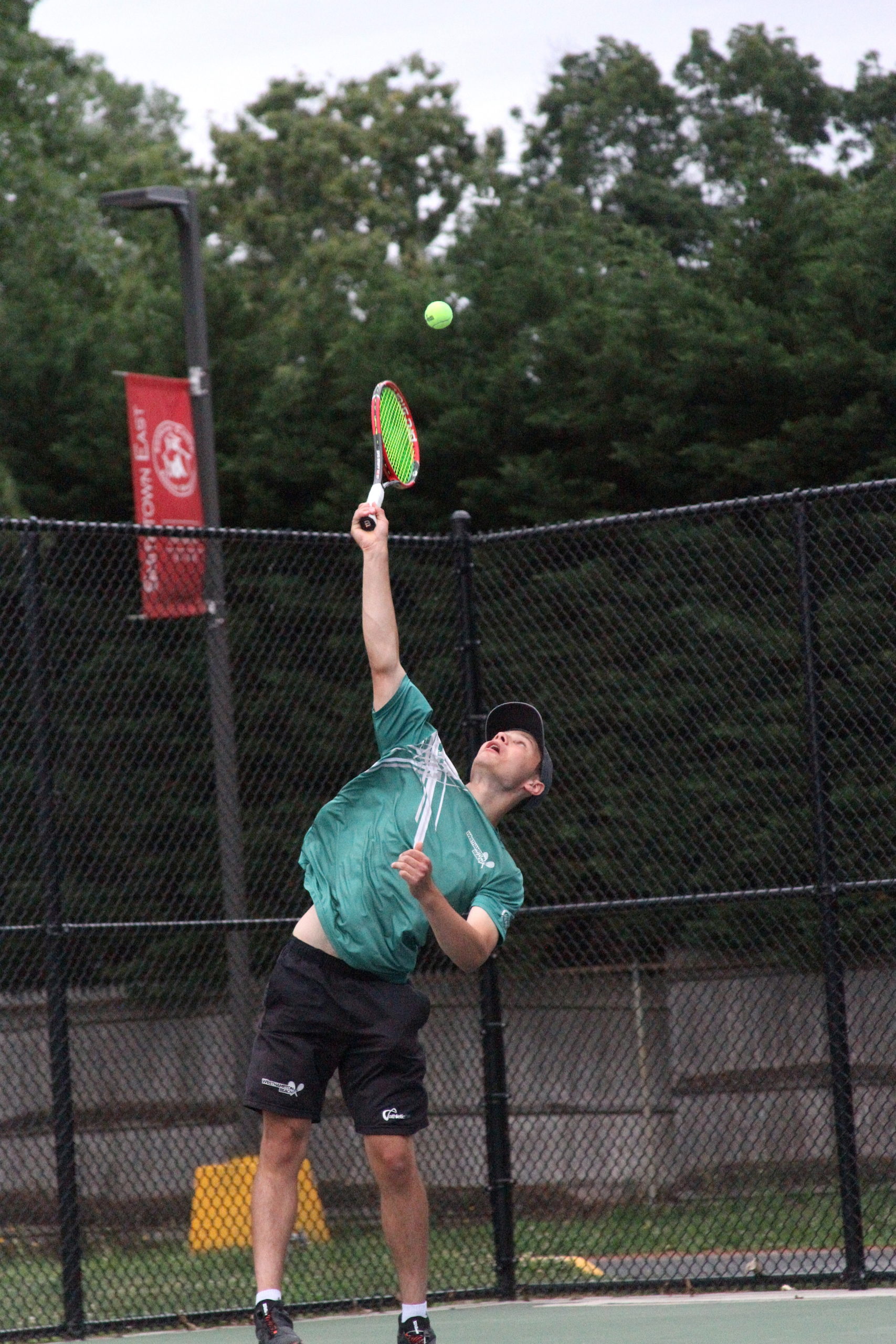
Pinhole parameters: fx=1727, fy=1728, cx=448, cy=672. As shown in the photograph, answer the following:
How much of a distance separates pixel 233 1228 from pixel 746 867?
2487 mm

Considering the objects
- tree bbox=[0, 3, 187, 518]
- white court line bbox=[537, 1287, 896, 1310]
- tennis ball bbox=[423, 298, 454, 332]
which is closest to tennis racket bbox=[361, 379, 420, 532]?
tennis ball bbox=[423, 298, 454, 332]

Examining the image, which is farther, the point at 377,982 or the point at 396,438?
the point at 396,438

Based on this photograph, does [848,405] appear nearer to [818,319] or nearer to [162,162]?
[818,319]

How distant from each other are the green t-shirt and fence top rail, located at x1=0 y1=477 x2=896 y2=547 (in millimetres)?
1290

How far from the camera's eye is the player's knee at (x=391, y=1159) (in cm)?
431

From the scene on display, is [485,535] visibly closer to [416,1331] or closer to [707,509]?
[707,509]

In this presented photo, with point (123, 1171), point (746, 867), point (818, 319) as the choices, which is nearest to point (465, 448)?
point (818, 319)

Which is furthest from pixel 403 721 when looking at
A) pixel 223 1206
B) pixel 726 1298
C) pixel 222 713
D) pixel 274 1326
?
pixel 223 1206

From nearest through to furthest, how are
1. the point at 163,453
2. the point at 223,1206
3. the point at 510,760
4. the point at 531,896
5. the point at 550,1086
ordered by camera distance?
the point at 510,760
the point at 223,1206
the point at 531,896
the point at 550,1086
the point at 163,453

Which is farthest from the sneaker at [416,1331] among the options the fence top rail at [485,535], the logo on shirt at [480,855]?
the fence top rail at [485,535]

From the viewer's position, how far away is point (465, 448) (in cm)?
820

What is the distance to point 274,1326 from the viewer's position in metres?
4.09

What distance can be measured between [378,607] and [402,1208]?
1.51m

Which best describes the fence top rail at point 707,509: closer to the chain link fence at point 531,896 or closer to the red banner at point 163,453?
the chain link fence at point 531,896
